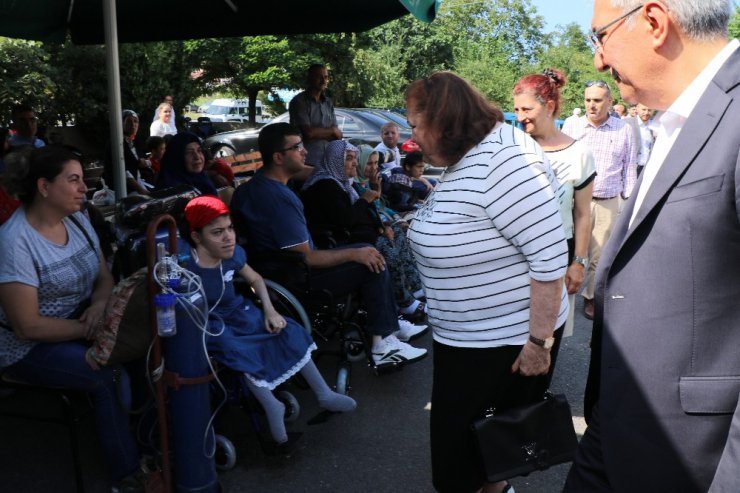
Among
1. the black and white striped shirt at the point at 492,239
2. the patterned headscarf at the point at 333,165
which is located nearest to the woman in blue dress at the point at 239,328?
the black and white striped shirt at the point at 492,239

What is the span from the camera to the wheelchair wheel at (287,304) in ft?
12.0

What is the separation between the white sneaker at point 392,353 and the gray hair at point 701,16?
3.02 metres

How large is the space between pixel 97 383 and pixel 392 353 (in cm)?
186

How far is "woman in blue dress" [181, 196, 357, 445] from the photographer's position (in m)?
3.07

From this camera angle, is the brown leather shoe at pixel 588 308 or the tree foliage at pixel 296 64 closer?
the brown leather shoe at pixel 588 308

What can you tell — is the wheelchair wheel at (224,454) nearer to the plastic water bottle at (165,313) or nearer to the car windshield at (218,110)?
the plastic water bottle at (165,313)

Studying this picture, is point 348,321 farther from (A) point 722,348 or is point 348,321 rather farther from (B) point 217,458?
(A) point 722,348

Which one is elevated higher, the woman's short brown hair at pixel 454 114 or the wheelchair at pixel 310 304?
the woman's short brown hair at pixel 454 114

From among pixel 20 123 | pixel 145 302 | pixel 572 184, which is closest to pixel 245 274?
pixel 145 302

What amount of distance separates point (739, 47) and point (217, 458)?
2.76 m

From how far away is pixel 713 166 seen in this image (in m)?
1.26

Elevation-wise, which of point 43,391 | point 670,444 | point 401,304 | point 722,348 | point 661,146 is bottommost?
point 401,304

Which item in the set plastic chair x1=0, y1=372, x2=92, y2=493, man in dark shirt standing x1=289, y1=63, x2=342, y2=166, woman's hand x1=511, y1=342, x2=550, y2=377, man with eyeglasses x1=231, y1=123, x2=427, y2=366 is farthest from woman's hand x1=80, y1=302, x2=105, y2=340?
man in dark shirt standing x1=289, y1=63, x2=342, y2=166

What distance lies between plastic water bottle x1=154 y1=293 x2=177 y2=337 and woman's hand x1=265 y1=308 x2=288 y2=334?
714 millimetres
